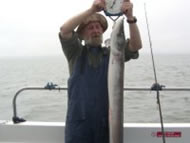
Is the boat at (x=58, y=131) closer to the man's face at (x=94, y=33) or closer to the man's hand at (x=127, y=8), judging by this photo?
the man's face at (x=94, y=33)

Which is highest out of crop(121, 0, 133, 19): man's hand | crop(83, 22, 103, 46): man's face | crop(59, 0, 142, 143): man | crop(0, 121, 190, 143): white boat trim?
crop(121, 0, 133, 19): man's hand

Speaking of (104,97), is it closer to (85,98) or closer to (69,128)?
(85,98)

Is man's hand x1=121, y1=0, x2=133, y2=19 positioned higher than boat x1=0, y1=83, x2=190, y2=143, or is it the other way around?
man's hand x1=121, y1=0, x2=133, y2=19

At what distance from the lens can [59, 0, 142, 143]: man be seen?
3.42 metres

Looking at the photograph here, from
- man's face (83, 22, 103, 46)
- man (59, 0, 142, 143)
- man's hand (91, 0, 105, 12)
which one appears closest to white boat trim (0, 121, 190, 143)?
man (59, 0, 142, 143)

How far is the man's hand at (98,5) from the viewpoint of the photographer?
317 cm

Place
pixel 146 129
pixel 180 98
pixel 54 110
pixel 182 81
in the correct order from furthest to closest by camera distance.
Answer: pixel 182 81, pixel 180 98, pixel 54 110, pixel 146 129

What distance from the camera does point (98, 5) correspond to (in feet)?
10.4

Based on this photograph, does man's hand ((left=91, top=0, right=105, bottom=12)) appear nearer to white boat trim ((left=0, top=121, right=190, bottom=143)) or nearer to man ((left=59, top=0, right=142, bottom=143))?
man ((left=59, top=0, right=142, bottom=143))

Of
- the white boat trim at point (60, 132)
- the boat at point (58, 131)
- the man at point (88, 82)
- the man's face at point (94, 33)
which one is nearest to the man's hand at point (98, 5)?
the man at point (88, 82)

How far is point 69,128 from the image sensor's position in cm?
349

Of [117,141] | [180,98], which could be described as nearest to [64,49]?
[117,141]

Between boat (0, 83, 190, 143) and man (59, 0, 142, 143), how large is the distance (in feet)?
3.35

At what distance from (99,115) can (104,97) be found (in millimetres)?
179
